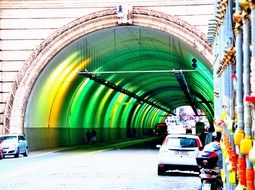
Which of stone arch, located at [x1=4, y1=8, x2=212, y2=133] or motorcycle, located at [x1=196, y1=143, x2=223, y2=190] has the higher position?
stone arch, located at [x1=4, y1=8, x2=212, y2=133]

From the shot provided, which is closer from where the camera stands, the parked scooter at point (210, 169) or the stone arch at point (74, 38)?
the parked scooter at point (210, 169)

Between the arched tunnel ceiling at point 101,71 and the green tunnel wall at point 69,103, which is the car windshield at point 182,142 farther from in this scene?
the green tunnel wall at point 69,103

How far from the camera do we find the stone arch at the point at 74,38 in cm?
3116

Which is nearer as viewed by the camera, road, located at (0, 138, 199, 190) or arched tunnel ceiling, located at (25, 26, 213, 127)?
road, located at (0, 138, 199, 190)

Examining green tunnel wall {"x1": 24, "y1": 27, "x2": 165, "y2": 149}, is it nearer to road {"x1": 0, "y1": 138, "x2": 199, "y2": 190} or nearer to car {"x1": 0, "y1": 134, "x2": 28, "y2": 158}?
car {"x1": 0, "y1": 134, "x2": 28, "y2": 158}

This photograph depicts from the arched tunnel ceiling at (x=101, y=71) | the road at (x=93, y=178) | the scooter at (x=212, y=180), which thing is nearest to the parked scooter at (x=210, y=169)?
the scooter at (x=212, y=180)

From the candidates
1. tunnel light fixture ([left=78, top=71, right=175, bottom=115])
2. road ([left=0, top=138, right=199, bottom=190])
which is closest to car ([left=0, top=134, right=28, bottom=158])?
tunnel light fixture ([left=78, top=71, right=175, bottom=115])

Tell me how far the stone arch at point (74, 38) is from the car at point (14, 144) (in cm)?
124

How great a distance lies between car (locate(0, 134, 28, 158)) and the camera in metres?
31.5

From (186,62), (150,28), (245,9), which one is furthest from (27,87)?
(245,9)

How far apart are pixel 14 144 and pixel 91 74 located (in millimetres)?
6053

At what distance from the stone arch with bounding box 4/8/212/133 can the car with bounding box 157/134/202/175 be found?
9862mm

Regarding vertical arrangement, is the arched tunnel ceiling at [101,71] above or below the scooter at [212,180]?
above

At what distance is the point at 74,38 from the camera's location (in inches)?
1253
